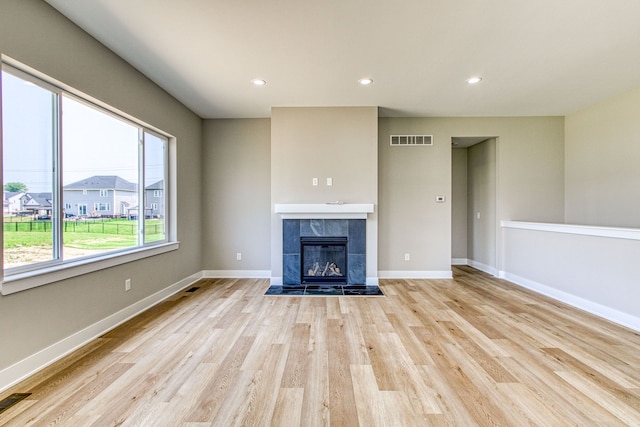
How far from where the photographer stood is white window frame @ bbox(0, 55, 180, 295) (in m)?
1.93

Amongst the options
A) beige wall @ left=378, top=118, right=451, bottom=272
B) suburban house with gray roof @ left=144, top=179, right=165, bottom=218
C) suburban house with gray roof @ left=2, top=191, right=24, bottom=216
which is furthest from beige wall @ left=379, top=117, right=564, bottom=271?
suburban house with gray roof @ left=2, top=191, right=24, bottom=216

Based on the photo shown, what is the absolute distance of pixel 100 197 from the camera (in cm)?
284

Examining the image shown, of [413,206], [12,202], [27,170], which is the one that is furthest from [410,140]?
[12,202]

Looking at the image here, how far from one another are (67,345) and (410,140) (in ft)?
16.4

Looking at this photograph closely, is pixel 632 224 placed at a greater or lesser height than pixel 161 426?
greater

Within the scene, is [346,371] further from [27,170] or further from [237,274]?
[237,274]

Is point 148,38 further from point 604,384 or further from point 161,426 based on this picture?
point 604,384

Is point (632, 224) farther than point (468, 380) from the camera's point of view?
Yes

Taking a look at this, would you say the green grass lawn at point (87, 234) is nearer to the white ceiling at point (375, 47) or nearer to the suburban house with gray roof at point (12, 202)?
the suburban house with gray roof at point (12, 202)

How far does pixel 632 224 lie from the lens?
12.4ft

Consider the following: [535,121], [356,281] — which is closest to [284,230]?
[356,281]

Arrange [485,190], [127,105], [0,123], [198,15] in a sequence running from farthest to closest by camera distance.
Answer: [485,190] → [127,105] → [198,15] → [0,123]

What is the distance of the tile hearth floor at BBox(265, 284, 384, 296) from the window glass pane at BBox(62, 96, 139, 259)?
6.42 feet

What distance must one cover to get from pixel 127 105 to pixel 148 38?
0.81 m
